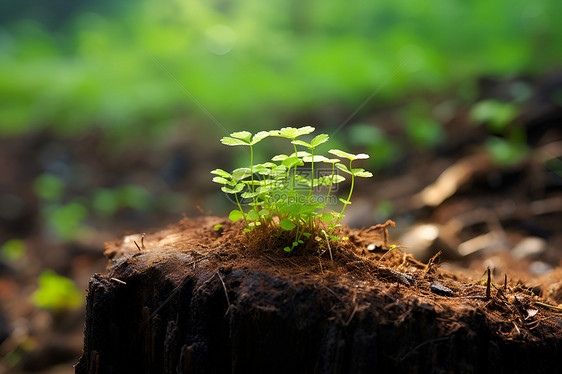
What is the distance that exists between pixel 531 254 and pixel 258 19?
317 inches

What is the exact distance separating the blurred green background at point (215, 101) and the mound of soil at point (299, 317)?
3.13 metres

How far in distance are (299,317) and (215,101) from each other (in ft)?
21.7

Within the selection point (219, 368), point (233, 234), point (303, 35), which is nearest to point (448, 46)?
point (303, 35)

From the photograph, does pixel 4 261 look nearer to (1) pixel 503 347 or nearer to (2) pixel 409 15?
(1) pixel 503 347

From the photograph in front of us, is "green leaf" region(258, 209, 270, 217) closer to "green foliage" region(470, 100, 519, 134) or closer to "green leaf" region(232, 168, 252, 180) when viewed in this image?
"green leaf" region(232, 168, 252, 180)

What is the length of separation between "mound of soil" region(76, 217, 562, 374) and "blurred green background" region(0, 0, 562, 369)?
10.3 ft

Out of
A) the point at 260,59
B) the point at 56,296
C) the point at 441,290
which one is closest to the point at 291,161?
the point at 441,290

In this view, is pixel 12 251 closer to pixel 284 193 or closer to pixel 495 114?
pixel 284 193

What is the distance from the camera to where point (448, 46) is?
8.02m

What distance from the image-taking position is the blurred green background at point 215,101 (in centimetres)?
584

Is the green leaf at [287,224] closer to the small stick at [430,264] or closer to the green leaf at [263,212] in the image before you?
the green leaf at [263,212]

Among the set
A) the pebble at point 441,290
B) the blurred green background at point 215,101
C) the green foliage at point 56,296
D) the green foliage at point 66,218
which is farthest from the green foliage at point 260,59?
the pebble at point 441,290

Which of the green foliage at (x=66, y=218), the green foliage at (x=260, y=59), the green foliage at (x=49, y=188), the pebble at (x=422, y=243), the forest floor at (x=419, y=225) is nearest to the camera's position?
the forest floor at (x=419, y=225)

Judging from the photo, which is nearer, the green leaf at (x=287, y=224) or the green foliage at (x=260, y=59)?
the green leaf at (x=287, y=224)
